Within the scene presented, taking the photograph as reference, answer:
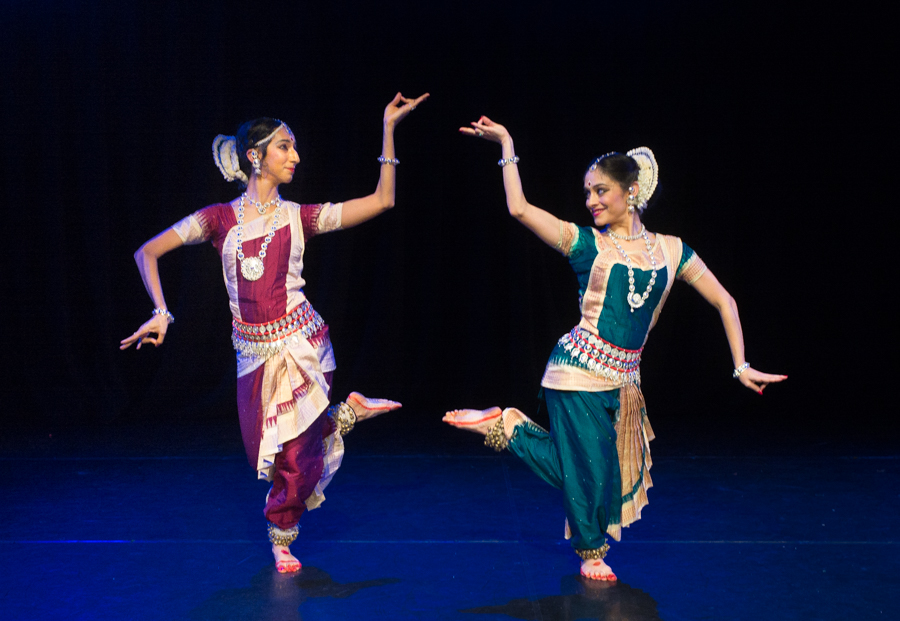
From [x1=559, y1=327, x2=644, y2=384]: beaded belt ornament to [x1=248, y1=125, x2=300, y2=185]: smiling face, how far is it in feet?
3.56

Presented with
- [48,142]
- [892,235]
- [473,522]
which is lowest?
[473,522]

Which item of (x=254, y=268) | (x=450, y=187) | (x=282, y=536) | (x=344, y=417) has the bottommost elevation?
(x=282, y=536)

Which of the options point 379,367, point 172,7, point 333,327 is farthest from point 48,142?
point 379,367

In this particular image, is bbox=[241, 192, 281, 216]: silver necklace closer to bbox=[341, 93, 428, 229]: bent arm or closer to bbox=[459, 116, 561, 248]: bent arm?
bbox=[341, 93, 428, 229]: bent arm

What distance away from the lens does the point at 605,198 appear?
8.56ft

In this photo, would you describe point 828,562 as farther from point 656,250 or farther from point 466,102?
point 466,102

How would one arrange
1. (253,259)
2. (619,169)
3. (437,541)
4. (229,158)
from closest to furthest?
1. (619,169)
2. (253,259)
3. (229,158)
4. (437,541)

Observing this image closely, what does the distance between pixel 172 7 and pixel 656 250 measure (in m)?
3.68

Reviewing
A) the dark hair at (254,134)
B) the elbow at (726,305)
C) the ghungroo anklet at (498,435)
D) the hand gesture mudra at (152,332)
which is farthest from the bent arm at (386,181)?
the elbow at (726,305)

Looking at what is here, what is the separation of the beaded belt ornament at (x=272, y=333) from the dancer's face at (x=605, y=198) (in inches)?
39.4

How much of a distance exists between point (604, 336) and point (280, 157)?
1.19 meters

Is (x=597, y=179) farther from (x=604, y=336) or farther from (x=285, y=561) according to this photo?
(x=285, y=561)

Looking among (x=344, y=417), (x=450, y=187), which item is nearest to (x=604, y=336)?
(x=344, y=417)

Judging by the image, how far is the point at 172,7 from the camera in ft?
16.5
